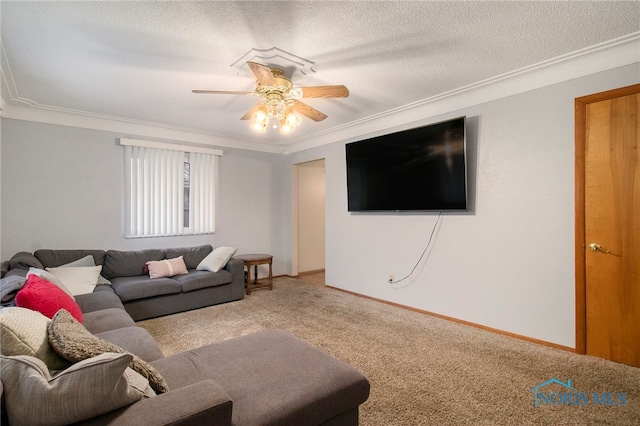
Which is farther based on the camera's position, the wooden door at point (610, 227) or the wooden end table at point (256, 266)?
the wooden end table at point (256, 266)

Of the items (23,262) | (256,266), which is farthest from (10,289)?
(256,266)

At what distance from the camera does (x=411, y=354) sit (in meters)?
2.66

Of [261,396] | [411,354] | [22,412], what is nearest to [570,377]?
[411,354]

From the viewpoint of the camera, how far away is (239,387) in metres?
1.43

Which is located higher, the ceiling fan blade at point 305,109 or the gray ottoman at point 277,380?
the ceiling fan blade at point 305,109

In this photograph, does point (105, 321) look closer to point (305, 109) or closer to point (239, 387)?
point (239, 387)

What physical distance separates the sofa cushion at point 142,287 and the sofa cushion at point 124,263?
0.11 meters

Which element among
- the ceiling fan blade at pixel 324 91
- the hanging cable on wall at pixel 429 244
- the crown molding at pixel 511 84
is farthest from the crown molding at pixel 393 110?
the ceiling fan blade at pixel 324 91

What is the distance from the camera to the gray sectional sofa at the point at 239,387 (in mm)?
1040

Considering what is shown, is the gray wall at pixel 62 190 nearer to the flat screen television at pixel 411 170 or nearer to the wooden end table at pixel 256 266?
the wooden end table at pixel 256 266

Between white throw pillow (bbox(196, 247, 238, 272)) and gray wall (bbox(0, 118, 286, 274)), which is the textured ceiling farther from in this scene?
white throw pillow (bbox(196, 247, 238, 272))

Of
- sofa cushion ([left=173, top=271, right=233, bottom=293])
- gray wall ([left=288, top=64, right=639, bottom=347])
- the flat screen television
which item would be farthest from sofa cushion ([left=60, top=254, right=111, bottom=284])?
gray wall ([left=288, top=64, right=639, bottom=347])

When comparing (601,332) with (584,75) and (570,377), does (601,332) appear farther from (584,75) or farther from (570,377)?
(584,75)

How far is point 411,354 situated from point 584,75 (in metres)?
2.82
